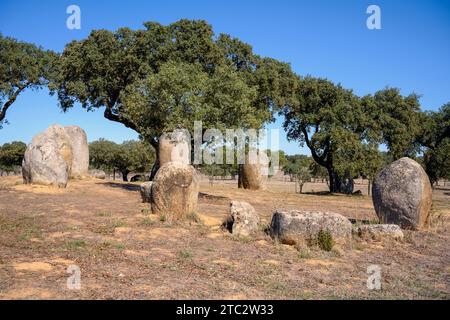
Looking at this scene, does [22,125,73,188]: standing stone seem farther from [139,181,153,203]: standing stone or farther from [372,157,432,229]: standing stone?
[372,157,432,229]: standing stone

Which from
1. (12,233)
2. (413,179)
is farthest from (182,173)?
(413,179)

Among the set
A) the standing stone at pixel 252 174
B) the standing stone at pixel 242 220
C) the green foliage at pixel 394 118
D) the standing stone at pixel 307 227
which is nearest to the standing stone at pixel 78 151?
the standing stone at pixel 252 174

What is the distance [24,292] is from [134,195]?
13415 mm

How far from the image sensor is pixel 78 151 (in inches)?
1019

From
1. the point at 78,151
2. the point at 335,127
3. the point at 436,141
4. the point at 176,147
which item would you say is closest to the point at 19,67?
the point at 78,151

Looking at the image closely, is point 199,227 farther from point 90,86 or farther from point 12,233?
point 90,86

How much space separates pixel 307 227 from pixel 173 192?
4.36 meters

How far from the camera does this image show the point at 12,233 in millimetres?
9102

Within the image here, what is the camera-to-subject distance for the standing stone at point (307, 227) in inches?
366

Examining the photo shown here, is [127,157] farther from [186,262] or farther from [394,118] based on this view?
[186,262]

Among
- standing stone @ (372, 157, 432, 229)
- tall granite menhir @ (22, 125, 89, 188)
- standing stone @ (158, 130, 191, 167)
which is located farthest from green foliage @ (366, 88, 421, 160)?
tall granite menhir @ (22, 125, 89, 188)

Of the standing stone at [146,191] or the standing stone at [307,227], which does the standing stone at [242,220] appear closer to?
the standing stone at [307,227]

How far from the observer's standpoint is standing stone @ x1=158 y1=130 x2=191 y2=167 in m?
19.6

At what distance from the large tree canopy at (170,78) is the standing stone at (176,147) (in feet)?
2.34
